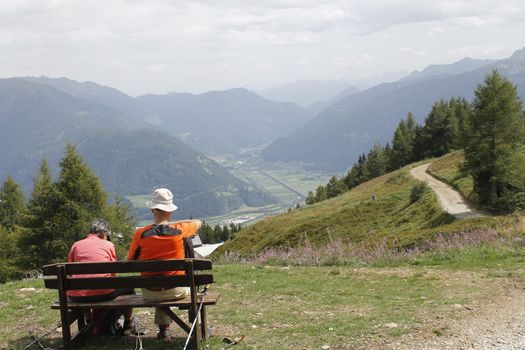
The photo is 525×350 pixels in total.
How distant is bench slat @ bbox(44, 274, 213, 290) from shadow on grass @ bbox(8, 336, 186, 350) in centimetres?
108

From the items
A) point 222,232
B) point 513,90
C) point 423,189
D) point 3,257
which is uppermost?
point 513,90

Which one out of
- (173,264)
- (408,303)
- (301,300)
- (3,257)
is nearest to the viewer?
(173,264)

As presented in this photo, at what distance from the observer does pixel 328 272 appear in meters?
15.2

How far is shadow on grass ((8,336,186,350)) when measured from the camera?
7969 millimetres

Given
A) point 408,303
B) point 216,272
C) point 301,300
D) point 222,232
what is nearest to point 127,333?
point 301,300

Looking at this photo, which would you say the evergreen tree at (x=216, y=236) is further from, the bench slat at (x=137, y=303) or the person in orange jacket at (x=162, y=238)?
the person in orange jacket at (x=162, y=238)

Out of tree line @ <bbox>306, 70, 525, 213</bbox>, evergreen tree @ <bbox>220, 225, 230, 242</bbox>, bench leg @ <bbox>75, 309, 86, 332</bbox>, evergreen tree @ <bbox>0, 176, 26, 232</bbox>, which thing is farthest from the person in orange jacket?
evergreen tree @ <bbox>220, 225, 230, 242</bbox>

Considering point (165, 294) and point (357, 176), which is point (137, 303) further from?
point (357, 176)

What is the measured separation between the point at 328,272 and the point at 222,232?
361ft

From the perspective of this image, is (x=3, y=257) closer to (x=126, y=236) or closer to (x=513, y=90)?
(x=126, y=236)

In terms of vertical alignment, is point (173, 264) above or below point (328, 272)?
above

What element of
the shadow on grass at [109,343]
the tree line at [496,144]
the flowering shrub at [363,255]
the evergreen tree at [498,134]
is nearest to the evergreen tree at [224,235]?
the tree line at [496,144]

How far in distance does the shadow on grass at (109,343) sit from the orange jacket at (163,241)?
118 cm

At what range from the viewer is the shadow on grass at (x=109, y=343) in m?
7.97
